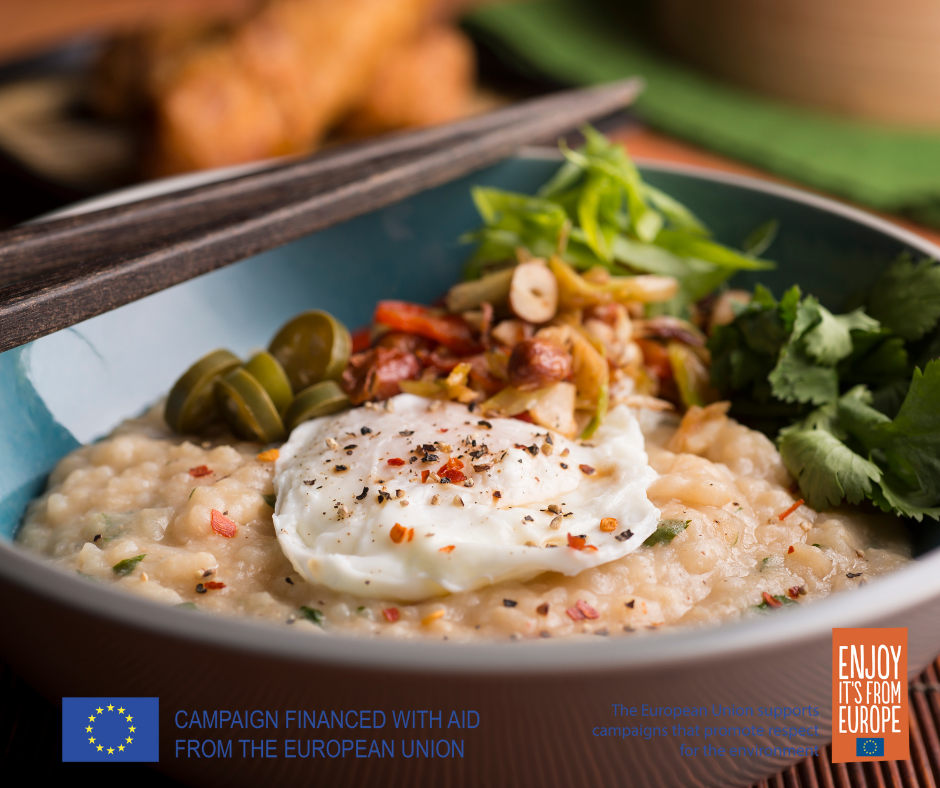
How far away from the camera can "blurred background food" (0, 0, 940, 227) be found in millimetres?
4684

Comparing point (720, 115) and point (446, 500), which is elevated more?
point (720, 115)

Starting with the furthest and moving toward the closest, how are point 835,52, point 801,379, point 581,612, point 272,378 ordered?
point 835,52 → point 272,378 → point 801,379 → point 581,612

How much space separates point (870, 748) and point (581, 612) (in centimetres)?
79

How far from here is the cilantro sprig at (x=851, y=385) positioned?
243cm

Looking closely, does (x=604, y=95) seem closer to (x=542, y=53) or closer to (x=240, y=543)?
(x=542, y=53)

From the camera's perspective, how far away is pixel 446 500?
227cm

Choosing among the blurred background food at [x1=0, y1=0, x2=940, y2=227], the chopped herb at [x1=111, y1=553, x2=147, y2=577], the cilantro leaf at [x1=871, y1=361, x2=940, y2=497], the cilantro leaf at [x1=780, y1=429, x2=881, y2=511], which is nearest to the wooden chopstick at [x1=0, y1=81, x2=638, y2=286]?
the chopped herb at [x1=111, y1=553, x2=147, y2=577]

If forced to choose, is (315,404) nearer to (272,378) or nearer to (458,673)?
(272,378)

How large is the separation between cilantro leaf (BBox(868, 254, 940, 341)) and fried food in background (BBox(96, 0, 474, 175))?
11.2ft

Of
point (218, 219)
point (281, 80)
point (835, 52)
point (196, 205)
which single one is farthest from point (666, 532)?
point (835, 52)

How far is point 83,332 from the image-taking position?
2.81 m

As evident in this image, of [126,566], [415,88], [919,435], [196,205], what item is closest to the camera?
[126,566]

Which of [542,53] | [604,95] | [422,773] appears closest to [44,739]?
[422,773]

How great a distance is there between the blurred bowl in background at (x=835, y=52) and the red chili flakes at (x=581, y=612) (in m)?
4.51
